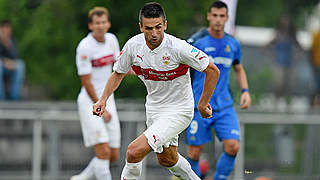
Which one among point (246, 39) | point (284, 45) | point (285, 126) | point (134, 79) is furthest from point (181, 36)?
point (246, 39)

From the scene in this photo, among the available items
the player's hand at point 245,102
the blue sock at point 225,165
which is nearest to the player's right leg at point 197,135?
the blue sock at point 225,165

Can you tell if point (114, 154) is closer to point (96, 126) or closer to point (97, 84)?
point (96, 126)

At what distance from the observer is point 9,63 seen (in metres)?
16.6

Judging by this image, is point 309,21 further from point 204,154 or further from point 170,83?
point 170,83

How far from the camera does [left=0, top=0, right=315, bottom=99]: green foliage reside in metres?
17.0

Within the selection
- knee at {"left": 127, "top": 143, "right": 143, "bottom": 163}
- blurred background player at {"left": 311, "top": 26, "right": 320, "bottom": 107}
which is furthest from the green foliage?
knee at {"left": 127, "top": 143, "right": 143, "bottom": 163}

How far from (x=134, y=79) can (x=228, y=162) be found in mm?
6152

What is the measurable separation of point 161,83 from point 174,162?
96 cm

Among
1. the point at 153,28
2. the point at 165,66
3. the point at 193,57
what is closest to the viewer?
the point at 153,28

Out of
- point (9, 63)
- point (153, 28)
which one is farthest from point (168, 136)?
point (9, 63)

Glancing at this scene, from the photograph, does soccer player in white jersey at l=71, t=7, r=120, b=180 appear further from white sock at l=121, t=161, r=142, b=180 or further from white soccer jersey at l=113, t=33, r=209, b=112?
white sock at l=121, t=161, r=142, b=180

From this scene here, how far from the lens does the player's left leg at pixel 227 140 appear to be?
1131cm

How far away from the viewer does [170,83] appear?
9367 mm

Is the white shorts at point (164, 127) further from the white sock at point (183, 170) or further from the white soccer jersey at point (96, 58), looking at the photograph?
the white soccer jersey at point (96, 58)
